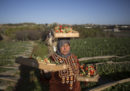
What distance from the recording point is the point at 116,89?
473cm

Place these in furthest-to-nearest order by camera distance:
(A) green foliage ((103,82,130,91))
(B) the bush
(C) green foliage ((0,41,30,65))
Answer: (B) the bush
(C) green foliage ((0,41,30,65))
(A) green foliage ((103,82,130,91))

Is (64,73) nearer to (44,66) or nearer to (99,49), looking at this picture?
(44,66)

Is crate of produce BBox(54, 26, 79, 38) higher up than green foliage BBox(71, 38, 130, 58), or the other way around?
crate of produce BBox(54, 26, 79, 38)

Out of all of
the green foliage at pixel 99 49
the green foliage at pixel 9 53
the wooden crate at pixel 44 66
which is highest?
the wooden crate at pixel 44 66

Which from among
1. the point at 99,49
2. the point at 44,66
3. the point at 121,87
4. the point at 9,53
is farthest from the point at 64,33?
the point at 99,49

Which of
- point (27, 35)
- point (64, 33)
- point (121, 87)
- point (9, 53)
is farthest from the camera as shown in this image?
point (27, 35)

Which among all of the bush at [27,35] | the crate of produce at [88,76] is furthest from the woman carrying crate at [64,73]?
the bush at [27,35]

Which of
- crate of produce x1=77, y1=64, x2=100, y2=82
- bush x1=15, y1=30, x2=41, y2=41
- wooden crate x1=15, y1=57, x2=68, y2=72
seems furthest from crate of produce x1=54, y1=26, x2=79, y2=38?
bush x1=15, y1=30, x2=41, y2=41

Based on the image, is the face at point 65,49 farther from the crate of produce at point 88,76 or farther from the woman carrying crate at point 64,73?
the crate of produce at point 88,76

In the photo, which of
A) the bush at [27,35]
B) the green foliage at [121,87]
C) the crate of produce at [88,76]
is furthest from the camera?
the bush at [27,35]

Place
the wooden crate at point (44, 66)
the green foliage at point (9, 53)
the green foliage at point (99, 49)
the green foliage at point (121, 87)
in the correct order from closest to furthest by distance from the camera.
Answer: the wooden crate at point (44, 66)
the green foliage at point (121, 87)
the green foliage at point (9, 53)
the green foliage at point (99, 49)

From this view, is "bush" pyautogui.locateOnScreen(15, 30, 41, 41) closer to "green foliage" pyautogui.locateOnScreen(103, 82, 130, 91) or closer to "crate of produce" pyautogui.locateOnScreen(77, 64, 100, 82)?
"green foliage" pyautogui.locateOnScreen(103, 82, 130, 91)

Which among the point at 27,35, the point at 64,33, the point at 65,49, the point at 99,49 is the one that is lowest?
the point at 99,49

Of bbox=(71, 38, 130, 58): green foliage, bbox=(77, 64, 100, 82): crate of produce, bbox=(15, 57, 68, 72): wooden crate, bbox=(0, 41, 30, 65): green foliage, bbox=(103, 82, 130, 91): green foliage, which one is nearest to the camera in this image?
bbox=(15, 57, 68, 72): wooden crate
